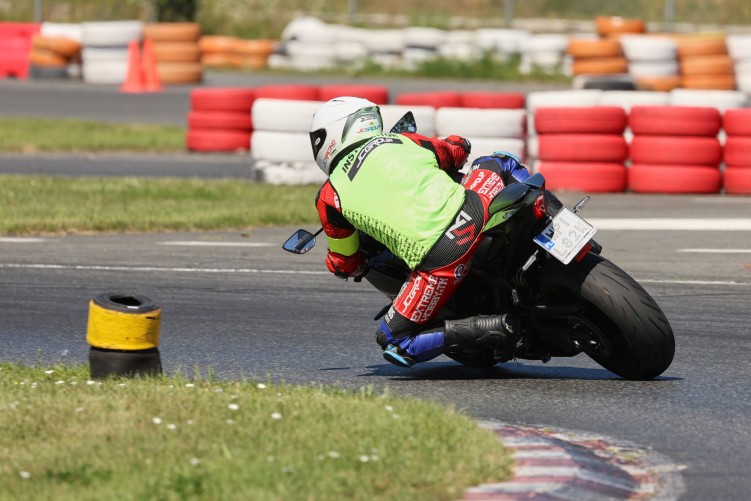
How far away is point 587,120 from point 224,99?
5.70m

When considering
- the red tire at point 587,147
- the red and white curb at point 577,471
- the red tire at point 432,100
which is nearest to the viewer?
the red and white curb at point 577,471

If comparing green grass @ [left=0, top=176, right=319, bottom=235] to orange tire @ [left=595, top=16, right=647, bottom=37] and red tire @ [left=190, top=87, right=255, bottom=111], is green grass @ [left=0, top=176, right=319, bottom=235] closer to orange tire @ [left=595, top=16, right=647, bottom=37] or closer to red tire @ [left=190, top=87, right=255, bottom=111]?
red tire @ [left=190, top=87, right=255, bottom=111]

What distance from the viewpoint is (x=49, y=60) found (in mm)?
30797

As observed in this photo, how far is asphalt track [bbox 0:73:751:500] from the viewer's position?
6.18m

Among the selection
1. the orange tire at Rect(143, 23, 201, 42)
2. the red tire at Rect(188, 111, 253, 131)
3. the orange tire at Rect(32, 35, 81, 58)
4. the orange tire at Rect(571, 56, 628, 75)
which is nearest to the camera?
the red tire at Rect(188, 111, 253, 131)

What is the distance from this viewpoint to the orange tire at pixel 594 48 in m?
28.8

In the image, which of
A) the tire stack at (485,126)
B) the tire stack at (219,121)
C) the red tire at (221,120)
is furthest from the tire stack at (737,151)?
the red tire at (221,120)

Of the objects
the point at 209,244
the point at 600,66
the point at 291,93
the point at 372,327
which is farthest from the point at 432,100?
the point at 600,66

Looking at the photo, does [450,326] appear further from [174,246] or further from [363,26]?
[363,26]

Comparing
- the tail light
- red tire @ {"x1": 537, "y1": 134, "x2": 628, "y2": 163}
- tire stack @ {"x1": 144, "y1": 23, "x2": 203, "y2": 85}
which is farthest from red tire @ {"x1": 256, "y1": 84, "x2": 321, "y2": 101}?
tire stack @ {"x1": 144, "y1": 23, "x2": 203, "y2": 85}

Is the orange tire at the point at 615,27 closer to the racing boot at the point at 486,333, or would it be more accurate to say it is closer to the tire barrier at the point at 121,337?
the racing boot at the point at 486,333

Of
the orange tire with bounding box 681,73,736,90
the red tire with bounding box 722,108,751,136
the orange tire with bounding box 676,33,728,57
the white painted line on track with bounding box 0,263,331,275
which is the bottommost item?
the orange tire with bounding box 681,73,736,90

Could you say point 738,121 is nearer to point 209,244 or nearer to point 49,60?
point 209,244

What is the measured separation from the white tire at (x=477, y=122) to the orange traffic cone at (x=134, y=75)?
46.5ft
